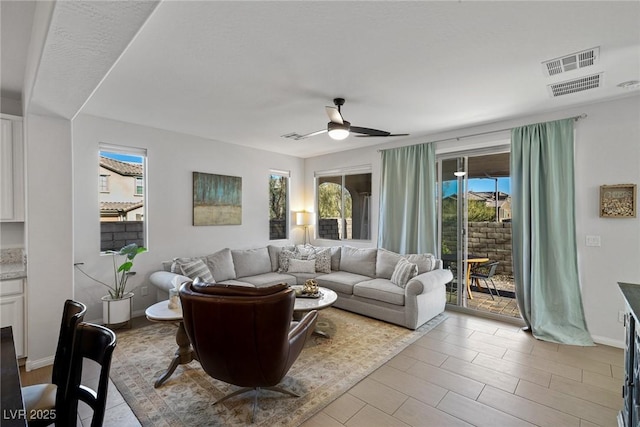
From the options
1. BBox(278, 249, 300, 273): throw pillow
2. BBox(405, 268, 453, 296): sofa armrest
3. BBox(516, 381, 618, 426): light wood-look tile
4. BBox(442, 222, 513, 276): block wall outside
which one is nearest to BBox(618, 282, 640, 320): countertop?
BBox(516, 381, 618, 426): light wood-look tile

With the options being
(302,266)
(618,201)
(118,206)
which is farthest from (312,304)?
(618,201)

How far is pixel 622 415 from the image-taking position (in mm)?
1973

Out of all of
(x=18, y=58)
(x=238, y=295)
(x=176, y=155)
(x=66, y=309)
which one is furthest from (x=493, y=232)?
(x=18, y=58)

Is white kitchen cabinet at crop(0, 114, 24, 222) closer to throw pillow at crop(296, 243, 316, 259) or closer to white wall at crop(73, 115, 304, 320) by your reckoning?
white wall at crop(73, 115, 304, 320)

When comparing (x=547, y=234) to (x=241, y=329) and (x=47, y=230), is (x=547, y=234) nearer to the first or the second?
(x=241, y=329)

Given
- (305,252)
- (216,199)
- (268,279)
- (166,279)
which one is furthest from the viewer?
(305,252)

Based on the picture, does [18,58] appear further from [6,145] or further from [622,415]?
[622,415]

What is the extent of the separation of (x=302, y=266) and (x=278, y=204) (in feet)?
5.79

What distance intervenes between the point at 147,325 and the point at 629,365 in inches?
181

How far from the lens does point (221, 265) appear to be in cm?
441

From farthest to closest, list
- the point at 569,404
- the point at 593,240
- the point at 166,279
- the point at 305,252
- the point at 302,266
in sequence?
1. the point at 305,252
2. the point at 302,266
3. the point at 166,279
4. the point at 593,240
5. the point at 569,404

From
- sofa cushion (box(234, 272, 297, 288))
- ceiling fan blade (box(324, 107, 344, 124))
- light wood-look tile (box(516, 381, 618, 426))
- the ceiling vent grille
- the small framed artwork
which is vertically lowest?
light wood-look tile (box(516, 381, 618, 426))

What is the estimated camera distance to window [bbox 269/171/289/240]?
605 cm

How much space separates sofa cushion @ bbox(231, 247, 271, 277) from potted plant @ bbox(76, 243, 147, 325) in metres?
1.40
